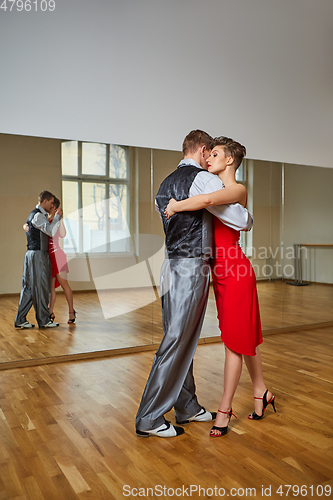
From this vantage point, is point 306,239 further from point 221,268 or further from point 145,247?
point 221,268

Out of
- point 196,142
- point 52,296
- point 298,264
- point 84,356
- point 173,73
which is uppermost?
point 173,73

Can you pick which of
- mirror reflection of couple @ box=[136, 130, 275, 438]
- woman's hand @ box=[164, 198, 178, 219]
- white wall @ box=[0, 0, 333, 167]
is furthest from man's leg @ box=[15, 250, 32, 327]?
woman's hand @ box=[164, 198, 178, 219]

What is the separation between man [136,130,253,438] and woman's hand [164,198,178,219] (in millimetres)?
32

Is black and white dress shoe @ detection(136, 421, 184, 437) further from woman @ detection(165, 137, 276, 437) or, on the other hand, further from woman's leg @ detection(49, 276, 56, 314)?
woman's leg @ detection(49, 276, 56, 314)

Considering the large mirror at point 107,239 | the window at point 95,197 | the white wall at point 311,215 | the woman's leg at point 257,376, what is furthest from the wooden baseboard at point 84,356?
the woman's leg at point 257,376

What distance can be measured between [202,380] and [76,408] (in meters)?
0.94

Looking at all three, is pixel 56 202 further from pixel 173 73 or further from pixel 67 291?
pixel 173 73

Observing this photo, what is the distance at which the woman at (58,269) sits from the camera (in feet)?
12.0

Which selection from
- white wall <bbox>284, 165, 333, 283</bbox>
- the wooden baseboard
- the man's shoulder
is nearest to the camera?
the man's shoulder

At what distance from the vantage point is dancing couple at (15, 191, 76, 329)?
353 cm

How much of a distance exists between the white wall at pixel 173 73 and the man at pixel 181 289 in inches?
76.0

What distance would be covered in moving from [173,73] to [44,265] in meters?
2.27

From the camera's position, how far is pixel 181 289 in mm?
2139

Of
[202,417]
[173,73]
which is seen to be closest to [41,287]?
[202,417]
